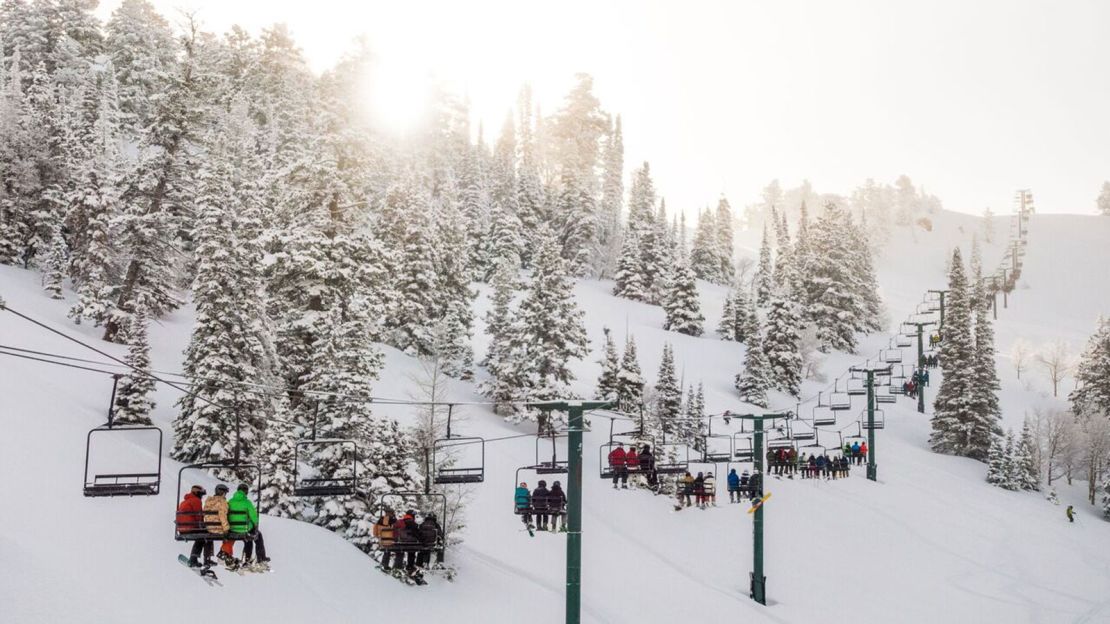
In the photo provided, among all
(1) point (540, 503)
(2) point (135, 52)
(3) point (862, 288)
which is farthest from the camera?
(3) point (862, 288)

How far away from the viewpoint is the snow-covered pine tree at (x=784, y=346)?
67.0 metres

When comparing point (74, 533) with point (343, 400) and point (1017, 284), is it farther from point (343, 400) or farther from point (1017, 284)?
point (1017, 284)

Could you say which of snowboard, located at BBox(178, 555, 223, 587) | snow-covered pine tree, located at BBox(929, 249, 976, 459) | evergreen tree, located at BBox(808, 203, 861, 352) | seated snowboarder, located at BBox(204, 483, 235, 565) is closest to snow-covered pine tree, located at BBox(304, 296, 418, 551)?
snowboard, located at BBox(178, 555, 223, 587)

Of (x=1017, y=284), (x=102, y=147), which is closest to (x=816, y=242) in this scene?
(x=102, y=147)

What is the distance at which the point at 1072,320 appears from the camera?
138875 millimetres

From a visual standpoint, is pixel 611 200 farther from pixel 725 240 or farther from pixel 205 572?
pixel 205 572

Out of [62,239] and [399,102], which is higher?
[399,102]

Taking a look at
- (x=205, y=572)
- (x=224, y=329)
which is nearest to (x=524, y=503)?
(x=205, y=572)

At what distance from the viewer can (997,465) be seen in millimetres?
56719

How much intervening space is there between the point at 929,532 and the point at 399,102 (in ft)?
125

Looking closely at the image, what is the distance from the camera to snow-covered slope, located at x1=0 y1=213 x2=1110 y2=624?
2033cm

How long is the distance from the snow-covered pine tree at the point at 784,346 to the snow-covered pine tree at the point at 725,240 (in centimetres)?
4682

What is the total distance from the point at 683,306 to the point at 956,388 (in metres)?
26.4

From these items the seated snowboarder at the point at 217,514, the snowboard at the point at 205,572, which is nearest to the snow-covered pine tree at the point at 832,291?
the snowboard at the point at 205,572
